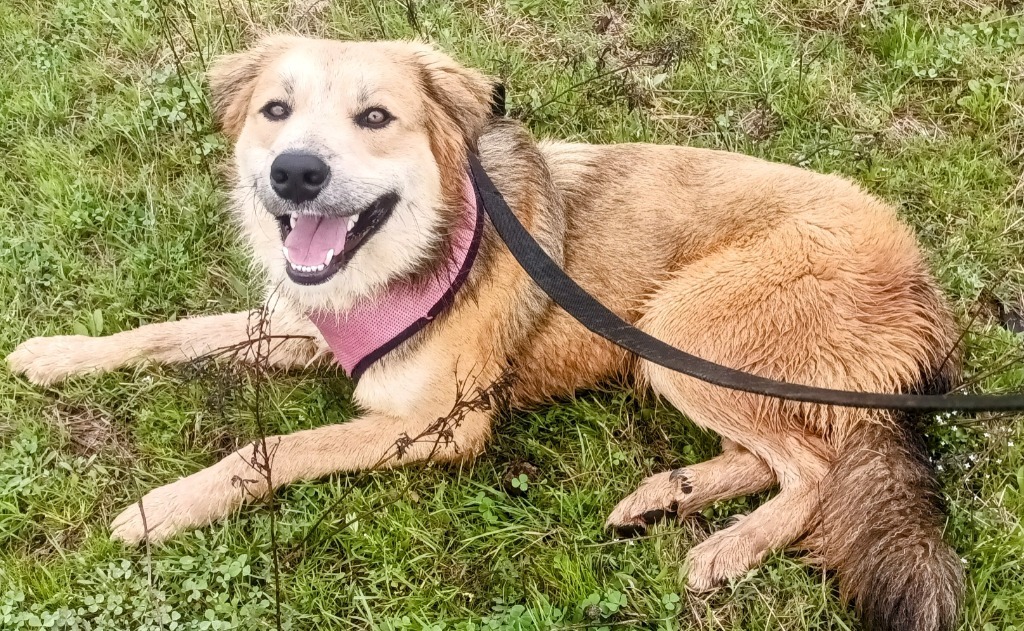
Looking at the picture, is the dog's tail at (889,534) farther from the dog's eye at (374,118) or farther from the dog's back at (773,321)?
the dog's eye at (374,118)

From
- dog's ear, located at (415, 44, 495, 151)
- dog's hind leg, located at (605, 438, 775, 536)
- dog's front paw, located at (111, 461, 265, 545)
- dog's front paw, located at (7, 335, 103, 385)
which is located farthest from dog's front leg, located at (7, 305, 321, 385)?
dog's hind leg, located at (605, 438, 775, 536)

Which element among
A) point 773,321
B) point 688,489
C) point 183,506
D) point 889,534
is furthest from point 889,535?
point 183,506

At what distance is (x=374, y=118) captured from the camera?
94.0 inches

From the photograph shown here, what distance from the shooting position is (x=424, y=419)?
8.82 feet

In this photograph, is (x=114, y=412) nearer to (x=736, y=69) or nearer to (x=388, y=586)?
(x=388, y=586)

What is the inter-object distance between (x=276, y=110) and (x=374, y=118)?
34cm

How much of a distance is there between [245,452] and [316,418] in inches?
15.6

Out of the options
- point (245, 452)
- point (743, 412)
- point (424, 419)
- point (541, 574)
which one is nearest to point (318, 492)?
point (245, 452)

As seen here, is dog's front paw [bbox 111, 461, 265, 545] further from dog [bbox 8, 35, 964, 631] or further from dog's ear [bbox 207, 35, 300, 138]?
dog's ear [bbox 207, 35, 300, 138]

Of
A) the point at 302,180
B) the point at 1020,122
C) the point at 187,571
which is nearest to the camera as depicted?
the point at 302,180

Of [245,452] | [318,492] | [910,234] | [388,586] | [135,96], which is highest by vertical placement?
[135,96]

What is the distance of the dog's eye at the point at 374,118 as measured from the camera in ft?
7.77

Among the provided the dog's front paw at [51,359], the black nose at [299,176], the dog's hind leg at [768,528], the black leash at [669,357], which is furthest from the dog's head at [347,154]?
the dog's hind leg at [768,528]

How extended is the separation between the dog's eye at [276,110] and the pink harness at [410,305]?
654mm
